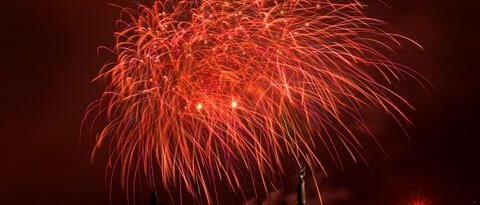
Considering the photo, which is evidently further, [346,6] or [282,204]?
[282,204]

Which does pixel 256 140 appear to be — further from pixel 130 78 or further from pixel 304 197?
pixel 130 78

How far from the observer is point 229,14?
2195cm

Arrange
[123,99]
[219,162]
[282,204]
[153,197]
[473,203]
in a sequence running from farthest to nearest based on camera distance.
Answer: [473,203]
[153,197]
[282,204]
[123,99]
[219,162]

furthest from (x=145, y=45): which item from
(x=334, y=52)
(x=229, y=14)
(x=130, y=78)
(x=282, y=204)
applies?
(x=282, y=204)

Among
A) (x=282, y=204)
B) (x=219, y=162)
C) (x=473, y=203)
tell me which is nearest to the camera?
(x=219, y=162)

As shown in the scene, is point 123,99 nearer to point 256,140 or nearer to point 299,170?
point 256,140

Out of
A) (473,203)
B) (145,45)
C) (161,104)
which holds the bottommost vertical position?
(473,203)

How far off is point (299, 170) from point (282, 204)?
6716mm

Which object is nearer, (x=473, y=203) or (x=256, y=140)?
(x=256, y=140)

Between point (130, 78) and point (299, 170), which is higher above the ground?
point (130, 78)

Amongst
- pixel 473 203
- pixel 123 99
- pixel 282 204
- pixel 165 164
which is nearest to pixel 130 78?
pixel 123 99

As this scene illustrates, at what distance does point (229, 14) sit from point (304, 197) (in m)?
6.35

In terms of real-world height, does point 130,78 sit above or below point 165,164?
above

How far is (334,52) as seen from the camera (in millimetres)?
21562
